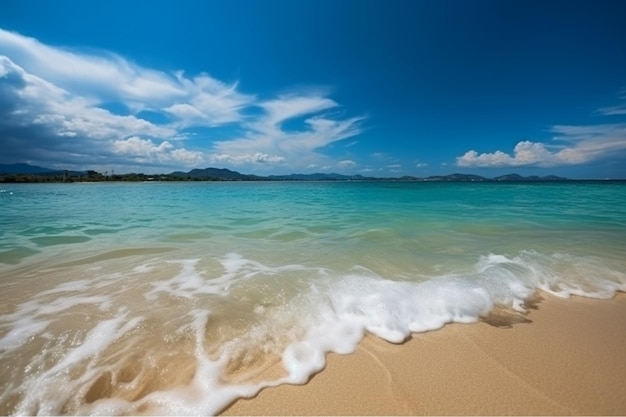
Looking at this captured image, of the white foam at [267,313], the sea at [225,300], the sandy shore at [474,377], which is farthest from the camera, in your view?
the sea at [225,300]

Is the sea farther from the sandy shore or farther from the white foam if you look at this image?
the sandy shore

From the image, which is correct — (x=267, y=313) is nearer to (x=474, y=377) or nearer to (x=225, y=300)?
(x=225, y=300)

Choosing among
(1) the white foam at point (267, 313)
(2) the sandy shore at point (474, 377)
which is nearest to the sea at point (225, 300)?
(1) the white foam at point (267, 313)

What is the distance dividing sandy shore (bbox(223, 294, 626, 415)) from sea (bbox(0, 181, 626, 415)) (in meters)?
0.22

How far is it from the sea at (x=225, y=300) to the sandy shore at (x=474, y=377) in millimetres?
225

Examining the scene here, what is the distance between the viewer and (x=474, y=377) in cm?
269

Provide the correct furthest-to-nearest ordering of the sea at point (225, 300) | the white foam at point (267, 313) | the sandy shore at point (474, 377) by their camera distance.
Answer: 1. the sea at point (225, 300)
2. the white foam at point (267, 313)
3. the sandy shore at point (474, 377)

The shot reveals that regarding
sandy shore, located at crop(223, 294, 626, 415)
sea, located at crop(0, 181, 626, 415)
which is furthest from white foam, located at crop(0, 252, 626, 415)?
sandy shore, located at crop(223, 294, 626, 415)

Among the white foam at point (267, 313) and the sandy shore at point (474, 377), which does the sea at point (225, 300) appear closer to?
the white foam at point (267, 313)

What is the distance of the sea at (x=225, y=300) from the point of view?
104 inches

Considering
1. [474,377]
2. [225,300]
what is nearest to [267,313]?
[225,300]

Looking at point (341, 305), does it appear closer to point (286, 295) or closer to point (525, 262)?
point (286, 295)

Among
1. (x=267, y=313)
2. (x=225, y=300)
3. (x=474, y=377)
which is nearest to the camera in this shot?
(x=474, y=377)

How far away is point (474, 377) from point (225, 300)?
141 inches
